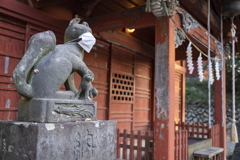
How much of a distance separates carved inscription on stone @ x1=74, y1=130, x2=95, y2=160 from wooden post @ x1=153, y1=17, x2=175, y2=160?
187cm

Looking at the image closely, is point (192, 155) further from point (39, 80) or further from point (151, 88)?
point (39, 80)

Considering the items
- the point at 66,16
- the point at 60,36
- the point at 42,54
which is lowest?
the point at 42,54

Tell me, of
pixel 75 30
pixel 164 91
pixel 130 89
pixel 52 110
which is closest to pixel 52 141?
pixel 52 110

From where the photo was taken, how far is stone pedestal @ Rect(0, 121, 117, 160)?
1883 mm

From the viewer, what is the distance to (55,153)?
1.96 m

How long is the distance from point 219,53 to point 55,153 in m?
5.90

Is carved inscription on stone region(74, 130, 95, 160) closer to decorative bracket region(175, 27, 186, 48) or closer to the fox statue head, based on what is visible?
the fox statue head

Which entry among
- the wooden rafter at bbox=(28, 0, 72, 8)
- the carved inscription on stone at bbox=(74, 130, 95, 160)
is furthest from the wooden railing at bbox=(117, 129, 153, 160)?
the wooden rafter at bbox=(28, 0, 72, 8)

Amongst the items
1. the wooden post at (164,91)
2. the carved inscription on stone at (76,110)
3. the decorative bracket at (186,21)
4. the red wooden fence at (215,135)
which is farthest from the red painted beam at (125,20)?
the red wooden fence at (215,135)

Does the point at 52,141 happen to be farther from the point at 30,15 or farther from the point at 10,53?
the point at 30,15

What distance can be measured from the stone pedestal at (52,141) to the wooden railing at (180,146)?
2.23m

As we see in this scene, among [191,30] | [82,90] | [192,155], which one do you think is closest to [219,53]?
[191,30]

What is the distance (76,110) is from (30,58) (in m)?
0.66

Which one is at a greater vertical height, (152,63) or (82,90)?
(152,63)
